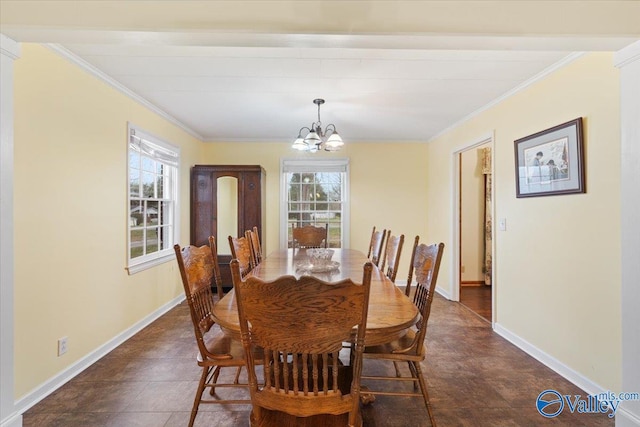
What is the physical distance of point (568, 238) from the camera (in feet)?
7.58

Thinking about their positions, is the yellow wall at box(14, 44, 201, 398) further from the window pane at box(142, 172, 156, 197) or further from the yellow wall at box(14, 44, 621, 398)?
the window pane at box(142, 172, 156, 197)

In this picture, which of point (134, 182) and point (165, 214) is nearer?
point (134, 182)

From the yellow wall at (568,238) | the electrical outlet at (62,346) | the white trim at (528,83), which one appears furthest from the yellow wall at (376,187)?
the electrical outlet at (62,346)

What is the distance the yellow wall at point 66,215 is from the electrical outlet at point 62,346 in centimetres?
3

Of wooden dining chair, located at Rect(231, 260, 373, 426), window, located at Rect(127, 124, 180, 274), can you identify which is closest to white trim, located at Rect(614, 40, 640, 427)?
wooden dining chair, located at Rect(231, 260, 373, 426)

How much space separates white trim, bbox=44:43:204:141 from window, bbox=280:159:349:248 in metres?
1.93

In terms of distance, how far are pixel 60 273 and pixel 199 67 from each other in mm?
1884

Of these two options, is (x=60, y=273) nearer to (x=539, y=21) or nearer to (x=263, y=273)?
(x=263, y=273)

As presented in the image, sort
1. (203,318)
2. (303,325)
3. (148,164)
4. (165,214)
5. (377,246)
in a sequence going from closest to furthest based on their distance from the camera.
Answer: (303,325) < (203,318) < (377,246) < (148,164) < (165,214)

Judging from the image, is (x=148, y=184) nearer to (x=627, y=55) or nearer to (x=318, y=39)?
(x=318, y=39)

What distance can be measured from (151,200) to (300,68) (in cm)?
236

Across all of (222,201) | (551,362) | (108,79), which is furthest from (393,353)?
(222,201)

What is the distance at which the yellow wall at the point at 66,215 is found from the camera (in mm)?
1909

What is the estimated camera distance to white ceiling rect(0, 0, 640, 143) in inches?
60.8
